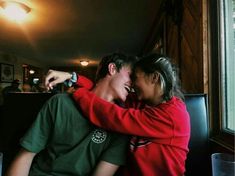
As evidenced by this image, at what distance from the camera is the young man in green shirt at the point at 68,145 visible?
1.07m

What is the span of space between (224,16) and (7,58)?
24.0 ft

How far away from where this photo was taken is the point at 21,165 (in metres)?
1.03

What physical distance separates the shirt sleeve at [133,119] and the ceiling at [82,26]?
8.33 feet

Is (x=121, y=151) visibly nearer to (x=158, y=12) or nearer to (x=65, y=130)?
(x=65, y=130)

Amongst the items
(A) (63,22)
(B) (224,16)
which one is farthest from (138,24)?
(B) (224,16)

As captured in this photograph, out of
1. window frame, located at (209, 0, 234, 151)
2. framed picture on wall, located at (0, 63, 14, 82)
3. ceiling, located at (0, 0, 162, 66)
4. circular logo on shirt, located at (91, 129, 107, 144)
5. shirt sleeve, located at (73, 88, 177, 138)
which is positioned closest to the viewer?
shirt sleeve, located at (73, 88, 177, 138)

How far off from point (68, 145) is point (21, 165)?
21cm

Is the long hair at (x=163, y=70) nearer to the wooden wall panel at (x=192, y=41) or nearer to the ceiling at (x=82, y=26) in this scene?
the wooden wall panel at (x=192, y=41)

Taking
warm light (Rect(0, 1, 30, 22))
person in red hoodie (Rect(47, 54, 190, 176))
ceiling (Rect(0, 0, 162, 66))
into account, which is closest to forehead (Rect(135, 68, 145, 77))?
person in red hoodie (Rect(47, 54, 190, 176))

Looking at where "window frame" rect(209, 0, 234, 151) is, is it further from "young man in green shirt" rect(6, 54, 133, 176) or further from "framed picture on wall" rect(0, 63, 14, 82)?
"framed picture on wall" rect(0, 63, 14, 82)

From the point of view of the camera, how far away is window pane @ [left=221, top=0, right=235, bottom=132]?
137 cm

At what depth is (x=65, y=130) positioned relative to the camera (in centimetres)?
112

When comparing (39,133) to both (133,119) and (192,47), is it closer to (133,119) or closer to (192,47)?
(133,119)

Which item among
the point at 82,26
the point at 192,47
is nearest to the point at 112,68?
the point at 192,47
